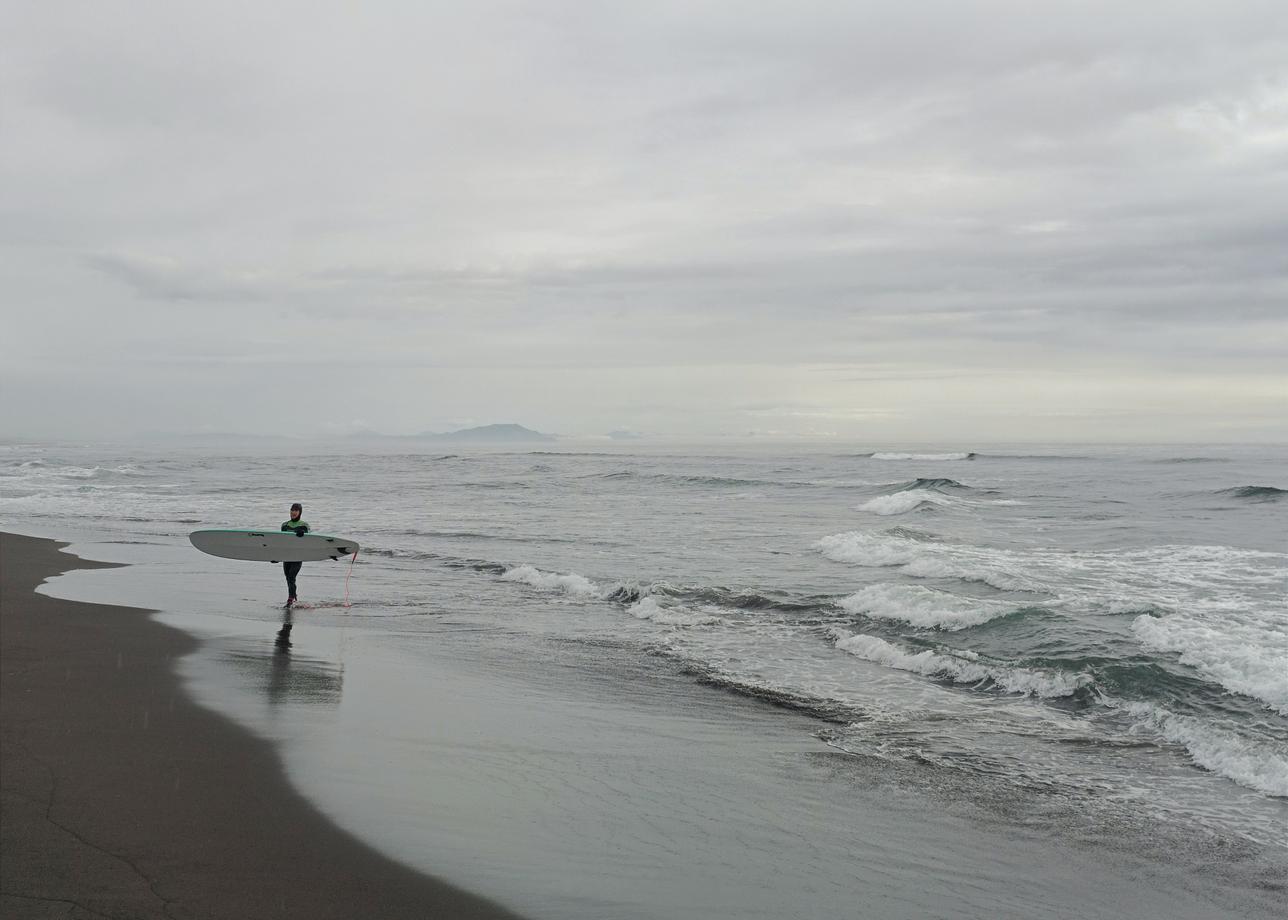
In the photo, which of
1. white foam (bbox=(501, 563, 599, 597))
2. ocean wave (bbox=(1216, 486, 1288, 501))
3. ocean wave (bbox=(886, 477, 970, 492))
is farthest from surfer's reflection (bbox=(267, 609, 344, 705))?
ocean wave (bbox=(1216, 486, 1288, 501))

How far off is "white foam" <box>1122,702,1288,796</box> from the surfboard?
465 inches

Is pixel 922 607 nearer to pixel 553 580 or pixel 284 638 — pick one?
pixel 553 580

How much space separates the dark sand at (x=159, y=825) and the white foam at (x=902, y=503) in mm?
27332

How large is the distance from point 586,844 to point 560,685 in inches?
166

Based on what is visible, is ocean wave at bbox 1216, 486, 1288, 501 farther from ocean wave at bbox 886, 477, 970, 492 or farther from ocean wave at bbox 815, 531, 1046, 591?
ocean wave at bbox 815, 531, 1046, 591

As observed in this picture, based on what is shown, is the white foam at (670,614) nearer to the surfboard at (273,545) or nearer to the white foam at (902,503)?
the surfboard at (273,545)

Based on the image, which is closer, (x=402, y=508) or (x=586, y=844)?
(x=586, y=844)

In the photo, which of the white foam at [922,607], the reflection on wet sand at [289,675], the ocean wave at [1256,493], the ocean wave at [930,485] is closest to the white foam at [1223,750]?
the white foam at [922,607]

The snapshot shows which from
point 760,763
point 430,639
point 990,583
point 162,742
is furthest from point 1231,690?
point 162,742

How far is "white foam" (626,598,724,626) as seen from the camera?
1384 cm

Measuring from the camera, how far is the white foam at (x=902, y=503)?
108ft

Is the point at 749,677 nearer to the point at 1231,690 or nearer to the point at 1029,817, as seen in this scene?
the point at 1029,817

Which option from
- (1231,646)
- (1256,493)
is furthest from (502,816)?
(1256,493)

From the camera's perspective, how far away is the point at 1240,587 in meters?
15.9
